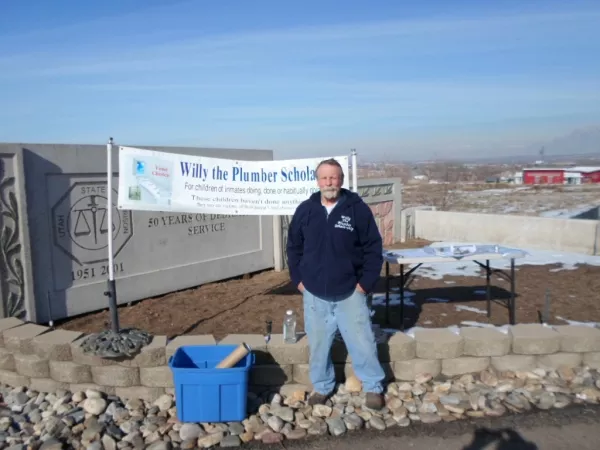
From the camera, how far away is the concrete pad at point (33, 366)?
4375mm

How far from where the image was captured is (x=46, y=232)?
6.16m

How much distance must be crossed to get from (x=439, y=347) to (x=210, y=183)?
2890mm

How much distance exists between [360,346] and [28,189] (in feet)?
13.6

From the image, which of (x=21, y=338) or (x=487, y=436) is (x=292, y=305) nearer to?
(x=21, y=338)

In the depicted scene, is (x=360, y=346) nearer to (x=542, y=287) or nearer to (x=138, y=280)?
(x=138, y=280)

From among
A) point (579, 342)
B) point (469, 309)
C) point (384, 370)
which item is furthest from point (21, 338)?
point (469, 309)

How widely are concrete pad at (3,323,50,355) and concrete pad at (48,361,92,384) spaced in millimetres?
273

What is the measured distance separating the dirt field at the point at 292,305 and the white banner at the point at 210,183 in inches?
54.9

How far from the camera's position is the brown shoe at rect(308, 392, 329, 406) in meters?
4.08

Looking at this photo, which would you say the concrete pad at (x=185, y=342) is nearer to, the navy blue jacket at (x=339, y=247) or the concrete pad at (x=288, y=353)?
the concrete pad at (x=288, y=353)

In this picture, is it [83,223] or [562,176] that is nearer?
[83,223]

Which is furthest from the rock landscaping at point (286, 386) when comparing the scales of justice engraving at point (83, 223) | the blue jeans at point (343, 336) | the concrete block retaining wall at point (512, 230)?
the concrete block retaining wall at point (512, 230)

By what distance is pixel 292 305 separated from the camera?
694 centimetres

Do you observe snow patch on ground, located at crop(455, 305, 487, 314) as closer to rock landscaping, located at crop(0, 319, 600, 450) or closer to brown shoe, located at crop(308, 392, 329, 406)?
rock landscaping, located at crop(0, 319, 600, 450)
